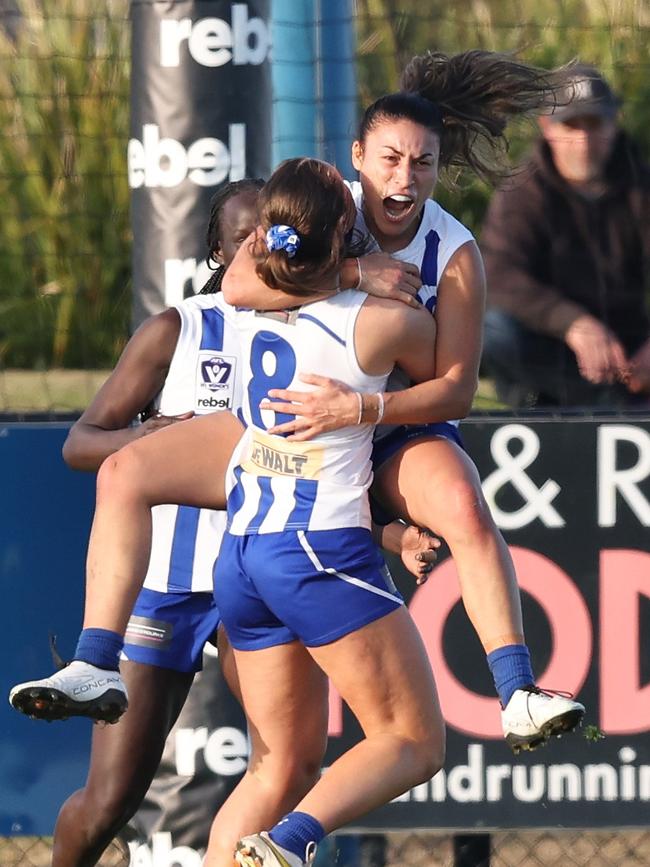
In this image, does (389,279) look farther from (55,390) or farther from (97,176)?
(97,176)

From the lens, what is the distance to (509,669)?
356 centimetres

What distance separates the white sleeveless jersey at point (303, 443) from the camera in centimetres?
354

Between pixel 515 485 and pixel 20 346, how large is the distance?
2.50m

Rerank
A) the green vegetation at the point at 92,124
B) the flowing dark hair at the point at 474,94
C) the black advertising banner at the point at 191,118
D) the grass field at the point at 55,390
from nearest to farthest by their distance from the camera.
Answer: the flowing dark hair at the point at 474,94 < the black advertising banner at the point at 191,118 < the grass field at the point at 55,390 < the green vegetation at the point at 92,124

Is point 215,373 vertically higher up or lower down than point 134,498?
higher up

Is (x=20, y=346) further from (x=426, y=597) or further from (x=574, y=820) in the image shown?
(x=574, y=820)

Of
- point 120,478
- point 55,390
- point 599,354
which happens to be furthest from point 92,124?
point 120,478

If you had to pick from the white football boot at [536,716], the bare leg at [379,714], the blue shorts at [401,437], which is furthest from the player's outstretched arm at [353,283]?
the white football boot at [536,716]

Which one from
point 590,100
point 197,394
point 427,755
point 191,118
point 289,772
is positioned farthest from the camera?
point 590,100

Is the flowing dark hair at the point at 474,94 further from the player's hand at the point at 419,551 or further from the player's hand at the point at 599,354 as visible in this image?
the player's hand at the point at 599,354

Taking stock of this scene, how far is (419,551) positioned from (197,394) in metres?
0.77

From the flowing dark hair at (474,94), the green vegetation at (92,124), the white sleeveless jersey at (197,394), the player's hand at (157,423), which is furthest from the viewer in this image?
the green vegetation at (92,124)

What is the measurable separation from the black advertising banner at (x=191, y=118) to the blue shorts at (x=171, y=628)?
2.97ft

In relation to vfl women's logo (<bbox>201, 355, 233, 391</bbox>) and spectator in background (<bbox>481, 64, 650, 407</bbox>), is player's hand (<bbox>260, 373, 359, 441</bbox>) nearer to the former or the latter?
vfl women's logo (<bbox>201, 355, 233, 391</bbox>)
